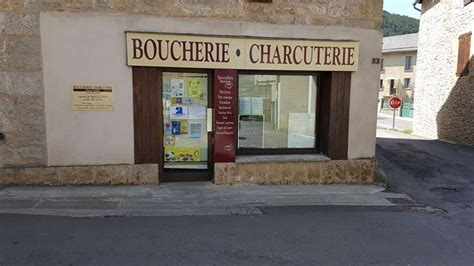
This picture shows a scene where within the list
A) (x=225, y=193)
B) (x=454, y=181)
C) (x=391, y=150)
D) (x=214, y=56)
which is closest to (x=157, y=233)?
(x=225, y=193)

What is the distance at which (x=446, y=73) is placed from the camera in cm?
1628

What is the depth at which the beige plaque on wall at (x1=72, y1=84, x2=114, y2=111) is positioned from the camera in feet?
22.0

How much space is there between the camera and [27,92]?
6.59 metres

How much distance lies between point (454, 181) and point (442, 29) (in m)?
10.8

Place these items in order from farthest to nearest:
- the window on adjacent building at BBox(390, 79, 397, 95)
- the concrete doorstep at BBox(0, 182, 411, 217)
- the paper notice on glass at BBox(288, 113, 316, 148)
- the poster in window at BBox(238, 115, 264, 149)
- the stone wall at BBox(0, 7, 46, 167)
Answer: the window on adjacent building at BBox(390, 79, 397, 95), the paper notice on glass at BBox(288, 113, 316, 148), the poster in window at BBox(238, 115, 264, 149), the stone wall at BBox(0, 7, 46, 167), the concrete doorstep at BBox(0, 182, 411, 217)

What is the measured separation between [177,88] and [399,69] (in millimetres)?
43870

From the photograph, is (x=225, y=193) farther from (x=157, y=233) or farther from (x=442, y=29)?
(x=442, y=29)

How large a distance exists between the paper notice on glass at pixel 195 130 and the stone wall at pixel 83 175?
0.99 m

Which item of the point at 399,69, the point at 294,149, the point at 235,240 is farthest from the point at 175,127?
the point at 399,69

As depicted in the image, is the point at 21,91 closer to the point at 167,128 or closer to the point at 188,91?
the point at 167,128

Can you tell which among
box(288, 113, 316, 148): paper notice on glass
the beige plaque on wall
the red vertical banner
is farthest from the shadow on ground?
the beige plaque on wall

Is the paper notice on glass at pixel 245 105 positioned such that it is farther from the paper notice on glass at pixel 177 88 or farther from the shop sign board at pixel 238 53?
the paper notice on glass at pixel 177 88

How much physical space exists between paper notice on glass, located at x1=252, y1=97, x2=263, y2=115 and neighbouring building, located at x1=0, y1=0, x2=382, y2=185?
2cm

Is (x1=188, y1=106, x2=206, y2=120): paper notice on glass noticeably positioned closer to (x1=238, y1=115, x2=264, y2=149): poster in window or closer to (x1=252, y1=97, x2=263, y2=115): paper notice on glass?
(x1=238, y1=115, x2=264, y2=149): poster in window
